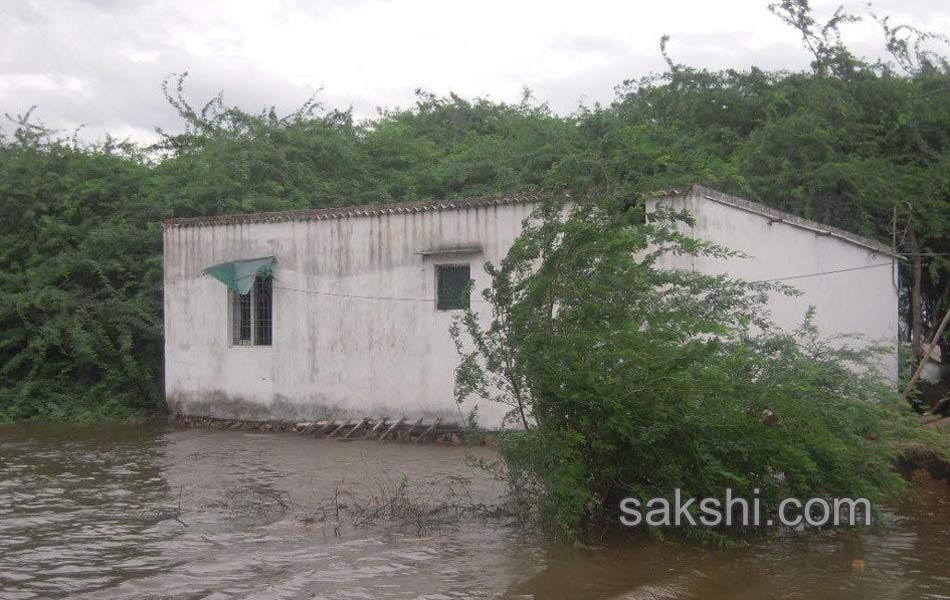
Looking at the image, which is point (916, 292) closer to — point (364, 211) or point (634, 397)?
point (364, 211)

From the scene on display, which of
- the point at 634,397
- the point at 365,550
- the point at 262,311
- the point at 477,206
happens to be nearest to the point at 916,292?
the point at 477,206

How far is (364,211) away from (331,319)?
6.60 ft

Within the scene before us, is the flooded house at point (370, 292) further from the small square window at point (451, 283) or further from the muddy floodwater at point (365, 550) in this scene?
the muddy floodwater at point (365, 550)

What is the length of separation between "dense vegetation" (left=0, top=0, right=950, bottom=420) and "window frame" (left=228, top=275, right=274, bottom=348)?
93.5 inches

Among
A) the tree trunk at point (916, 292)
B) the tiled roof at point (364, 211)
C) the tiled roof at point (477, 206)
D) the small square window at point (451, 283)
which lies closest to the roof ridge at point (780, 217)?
the tiled roof at point (477, 206)

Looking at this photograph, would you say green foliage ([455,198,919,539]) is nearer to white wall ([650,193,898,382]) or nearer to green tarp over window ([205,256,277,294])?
white wall ([650,193,898,382])

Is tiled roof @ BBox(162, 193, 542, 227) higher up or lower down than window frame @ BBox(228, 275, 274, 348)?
higher up

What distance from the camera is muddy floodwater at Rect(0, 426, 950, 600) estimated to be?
23.5ft

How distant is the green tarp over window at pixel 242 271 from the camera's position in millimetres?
17391

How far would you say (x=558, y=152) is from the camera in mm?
22812

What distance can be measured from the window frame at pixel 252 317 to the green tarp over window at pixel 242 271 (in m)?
0.26

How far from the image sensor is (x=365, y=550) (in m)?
8.30

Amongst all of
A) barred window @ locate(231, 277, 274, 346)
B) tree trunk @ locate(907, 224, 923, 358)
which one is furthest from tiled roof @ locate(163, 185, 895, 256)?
barred window @ locate(231, 277, 274, 346)

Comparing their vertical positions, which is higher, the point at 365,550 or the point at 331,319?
the point at 331,319
